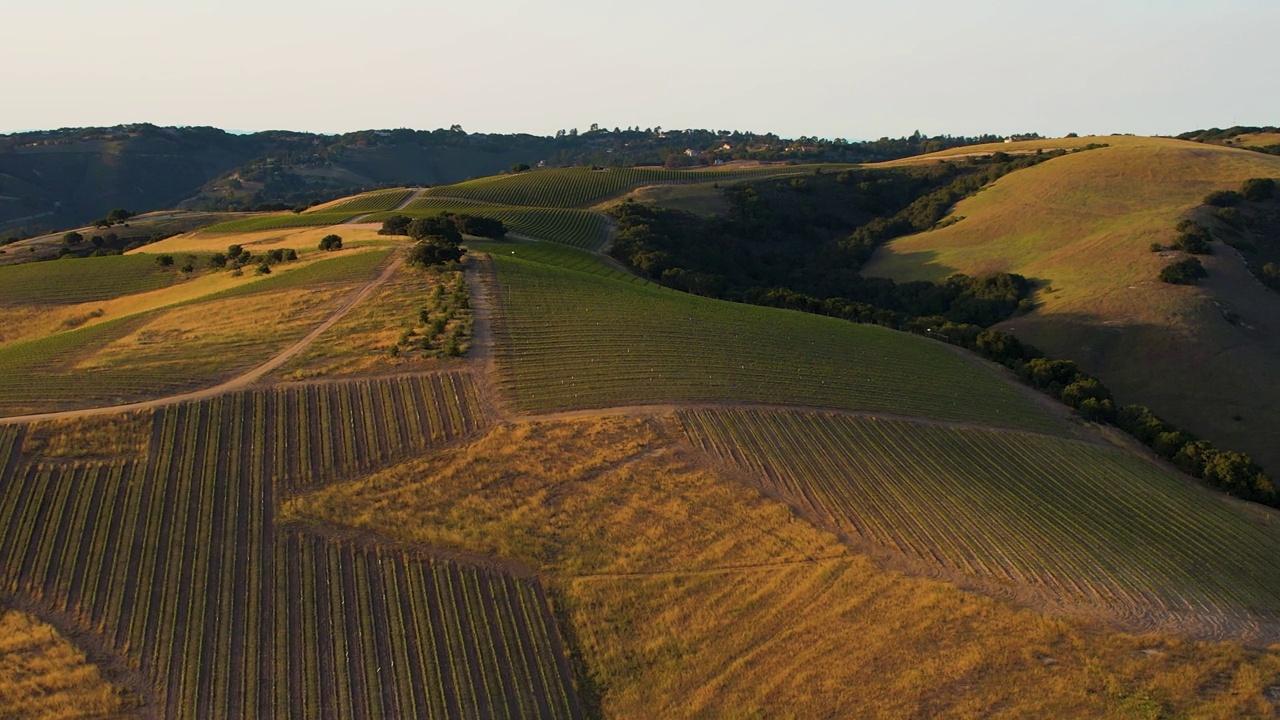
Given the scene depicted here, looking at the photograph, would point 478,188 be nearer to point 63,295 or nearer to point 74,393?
point 63,295

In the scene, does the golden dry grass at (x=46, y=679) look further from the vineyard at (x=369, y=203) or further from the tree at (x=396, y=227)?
the vineyard at (x=369, y=203)

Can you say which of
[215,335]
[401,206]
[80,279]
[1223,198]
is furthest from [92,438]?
[1223,198]

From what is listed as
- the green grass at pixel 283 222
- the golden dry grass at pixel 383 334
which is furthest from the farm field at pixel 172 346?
the green grass at pixel 283 222

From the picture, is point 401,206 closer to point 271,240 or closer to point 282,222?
point 282,222

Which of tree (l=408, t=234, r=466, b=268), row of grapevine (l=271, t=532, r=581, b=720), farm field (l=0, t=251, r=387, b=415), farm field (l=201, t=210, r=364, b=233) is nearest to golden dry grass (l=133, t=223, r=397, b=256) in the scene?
farm field (l=201, t=210, r=364, b=233)

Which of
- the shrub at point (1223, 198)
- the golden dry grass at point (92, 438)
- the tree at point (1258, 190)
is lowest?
the golden dry grass at point (92, 438)

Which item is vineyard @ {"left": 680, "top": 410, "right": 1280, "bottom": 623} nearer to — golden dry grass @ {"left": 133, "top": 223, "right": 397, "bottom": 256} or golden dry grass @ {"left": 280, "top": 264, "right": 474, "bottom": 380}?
golden dry grass @ {"left": 280, "top": 264, "right": 474, "bottom": 380}
